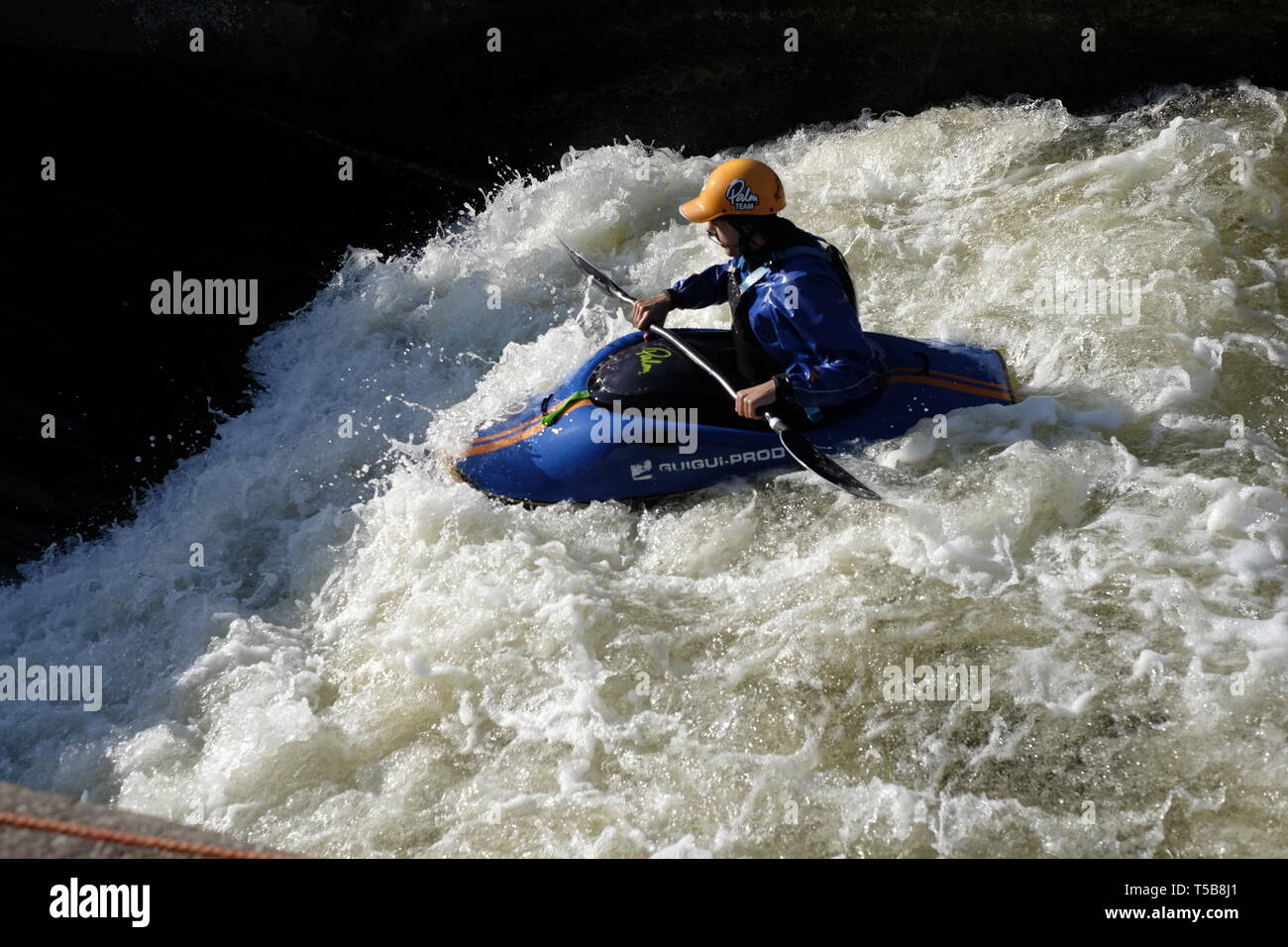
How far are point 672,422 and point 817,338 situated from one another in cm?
76

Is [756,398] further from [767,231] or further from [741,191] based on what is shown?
[741,191]

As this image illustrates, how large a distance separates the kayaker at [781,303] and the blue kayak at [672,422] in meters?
0.20

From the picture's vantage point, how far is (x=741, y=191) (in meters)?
4.57

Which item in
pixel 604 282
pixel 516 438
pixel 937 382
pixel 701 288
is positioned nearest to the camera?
pixel 937 382

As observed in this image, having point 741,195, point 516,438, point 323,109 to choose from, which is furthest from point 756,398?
point 323,109

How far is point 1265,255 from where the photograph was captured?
6.28m

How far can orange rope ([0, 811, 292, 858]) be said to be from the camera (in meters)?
2.70

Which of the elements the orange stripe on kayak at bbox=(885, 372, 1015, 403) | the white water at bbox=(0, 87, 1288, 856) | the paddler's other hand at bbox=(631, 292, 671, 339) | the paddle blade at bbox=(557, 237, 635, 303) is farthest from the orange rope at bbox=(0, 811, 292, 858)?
the paddle blade at bbox=(557, 237, 635, 303)

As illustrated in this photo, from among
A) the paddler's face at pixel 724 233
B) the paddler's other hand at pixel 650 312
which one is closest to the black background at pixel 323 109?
the paddler's other hand at pixel 650 312

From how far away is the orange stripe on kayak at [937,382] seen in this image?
4.97m

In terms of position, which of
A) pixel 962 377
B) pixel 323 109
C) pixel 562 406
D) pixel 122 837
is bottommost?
pixel 122 837

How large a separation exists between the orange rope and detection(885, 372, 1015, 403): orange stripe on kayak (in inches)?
131
